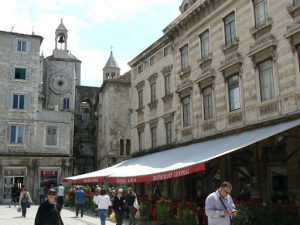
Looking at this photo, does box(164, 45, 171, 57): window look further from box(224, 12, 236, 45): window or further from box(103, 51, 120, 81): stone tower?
box(103, 51, 120, 81): stone tower

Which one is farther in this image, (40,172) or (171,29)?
(40,172)

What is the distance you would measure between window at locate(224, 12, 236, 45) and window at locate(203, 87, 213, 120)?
8.54 feet

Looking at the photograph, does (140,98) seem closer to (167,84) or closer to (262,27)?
(167,84)

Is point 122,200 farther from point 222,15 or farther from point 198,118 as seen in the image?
point 222,15

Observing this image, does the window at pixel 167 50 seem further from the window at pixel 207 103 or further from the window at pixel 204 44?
the window at pixel 207 103

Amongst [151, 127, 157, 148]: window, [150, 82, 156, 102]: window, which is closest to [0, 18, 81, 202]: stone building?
[151, 127, 157, 148]: window

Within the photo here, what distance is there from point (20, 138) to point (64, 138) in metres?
3.97

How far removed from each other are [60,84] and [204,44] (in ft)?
123

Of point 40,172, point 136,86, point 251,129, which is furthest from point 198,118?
point 40,172

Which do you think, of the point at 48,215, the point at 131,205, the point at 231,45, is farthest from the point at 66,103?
the point at 48,215

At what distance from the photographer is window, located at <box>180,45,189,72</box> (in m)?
A: 22.7

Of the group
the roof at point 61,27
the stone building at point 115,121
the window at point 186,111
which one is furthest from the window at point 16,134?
the roof at point 61,27

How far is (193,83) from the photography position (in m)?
21.5

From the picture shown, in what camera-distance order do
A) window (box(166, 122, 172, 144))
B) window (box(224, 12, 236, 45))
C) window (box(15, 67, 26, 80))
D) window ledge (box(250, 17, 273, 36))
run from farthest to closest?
window (box(15, 67, 26, 80)), window (box(166, 122, 172, 144)), window (box(224, 12, 236, 45)), window ledge (box(250, 17, 273, 36))
